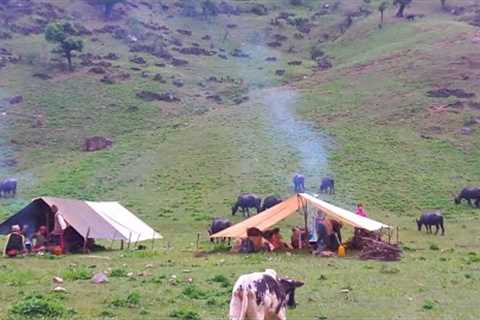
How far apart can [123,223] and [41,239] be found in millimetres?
4945

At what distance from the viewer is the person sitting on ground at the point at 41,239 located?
31337 millimetres

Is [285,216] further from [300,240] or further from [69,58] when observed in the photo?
[69,58]

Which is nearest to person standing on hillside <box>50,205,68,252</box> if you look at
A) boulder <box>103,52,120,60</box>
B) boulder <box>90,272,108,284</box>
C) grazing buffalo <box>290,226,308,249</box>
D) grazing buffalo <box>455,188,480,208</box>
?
boulder <box>90,272,108,284</box>

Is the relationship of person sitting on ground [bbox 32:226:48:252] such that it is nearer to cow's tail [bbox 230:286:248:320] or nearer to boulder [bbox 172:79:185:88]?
cow's tail [bbox 230:286:248:320]

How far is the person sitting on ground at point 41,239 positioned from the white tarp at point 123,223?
124 inches

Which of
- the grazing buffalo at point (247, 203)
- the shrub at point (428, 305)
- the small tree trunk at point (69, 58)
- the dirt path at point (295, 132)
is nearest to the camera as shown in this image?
the shrub at point (428, 305)

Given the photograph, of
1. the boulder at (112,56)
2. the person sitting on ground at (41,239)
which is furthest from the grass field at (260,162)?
the boulder at (112,56)

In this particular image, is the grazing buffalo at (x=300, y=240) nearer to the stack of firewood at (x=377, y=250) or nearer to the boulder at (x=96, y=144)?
the stack of firewood at (x=377, y=250)

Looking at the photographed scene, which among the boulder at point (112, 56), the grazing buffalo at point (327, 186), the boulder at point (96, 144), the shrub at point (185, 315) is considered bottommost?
the shrub at point (185, 315)

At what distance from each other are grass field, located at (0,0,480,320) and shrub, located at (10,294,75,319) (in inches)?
2.0

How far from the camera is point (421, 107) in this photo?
→ 77.9 meters

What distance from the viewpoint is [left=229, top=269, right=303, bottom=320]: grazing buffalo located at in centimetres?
1452

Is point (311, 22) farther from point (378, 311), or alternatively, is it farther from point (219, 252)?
point (378, 311)

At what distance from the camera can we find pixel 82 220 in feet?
108
